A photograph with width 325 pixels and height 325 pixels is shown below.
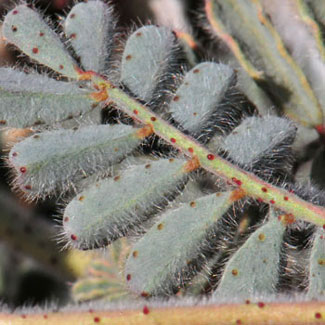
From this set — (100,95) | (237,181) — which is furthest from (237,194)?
(100,95)

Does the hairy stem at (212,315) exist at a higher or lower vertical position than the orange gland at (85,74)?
lower

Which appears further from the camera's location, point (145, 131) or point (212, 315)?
point (145, 131)

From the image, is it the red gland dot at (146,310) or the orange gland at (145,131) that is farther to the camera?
the orange gland at (145,131)

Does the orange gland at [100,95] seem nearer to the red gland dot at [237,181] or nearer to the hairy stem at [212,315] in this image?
the red gland dot at [237,181]

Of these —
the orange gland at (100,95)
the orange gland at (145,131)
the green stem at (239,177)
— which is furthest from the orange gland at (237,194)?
the orange gland at (100,95)

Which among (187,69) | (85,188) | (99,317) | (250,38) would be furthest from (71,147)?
(250,38)

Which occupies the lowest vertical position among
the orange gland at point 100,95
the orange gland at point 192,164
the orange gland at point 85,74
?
the orange gland at point 192,164

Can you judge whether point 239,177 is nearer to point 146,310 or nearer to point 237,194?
point 237,194

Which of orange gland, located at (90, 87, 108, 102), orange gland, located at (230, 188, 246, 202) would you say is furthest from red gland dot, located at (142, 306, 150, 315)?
orange gland, located at (90, 87, 108, 102)

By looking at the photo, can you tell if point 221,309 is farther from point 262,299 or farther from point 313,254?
point 313,254

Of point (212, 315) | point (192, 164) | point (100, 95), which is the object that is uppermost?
point (100, 95)

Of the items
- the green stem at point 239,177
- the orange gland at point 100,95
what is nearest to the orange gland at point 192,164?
the green stem at point 239,177

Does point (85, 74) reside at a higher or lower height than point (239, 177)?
higher
